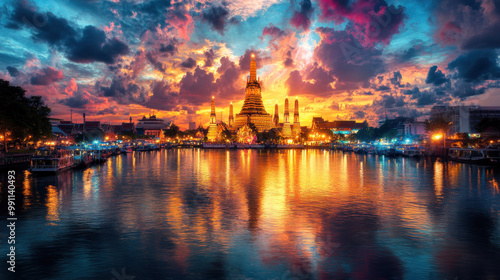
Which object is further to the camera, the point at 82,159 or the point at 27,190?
the point at 82,159

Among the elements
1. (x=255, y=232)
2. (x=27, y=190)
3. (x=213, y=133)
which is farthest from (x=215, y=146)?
(x=255, y=232)

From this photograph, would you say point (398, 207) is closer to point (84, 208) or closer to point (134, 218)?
point (134, 218)

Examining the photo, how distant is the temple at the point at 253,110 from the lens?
5635 inches

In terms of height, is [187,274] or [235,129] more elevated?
[235,129]

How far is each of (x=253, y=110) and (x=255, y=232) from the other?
130 metres

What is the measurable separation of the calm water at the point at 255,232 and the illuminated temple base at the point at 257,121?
111296mm

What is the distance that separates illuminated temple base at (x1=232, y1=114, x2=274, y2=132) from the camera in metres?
143

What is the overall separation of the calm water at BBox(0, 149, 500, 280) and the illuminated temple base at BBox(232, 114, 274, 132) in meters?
111

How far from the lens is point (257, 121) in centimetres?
14338

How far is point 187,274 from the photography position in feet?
41.0

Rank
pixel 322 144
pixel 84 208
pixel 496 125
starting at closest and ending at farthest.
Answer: pixel 84 208
pixel 496 125
pixel 322 144

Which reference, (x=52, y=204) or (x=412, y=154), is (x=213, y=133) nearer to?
(x=412, y=154)

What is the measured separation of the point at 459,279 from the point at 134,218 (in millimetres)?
16281

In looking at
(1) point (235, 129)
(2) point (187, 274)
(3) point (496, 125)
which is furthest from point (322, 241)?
(1) point (235, 129)
